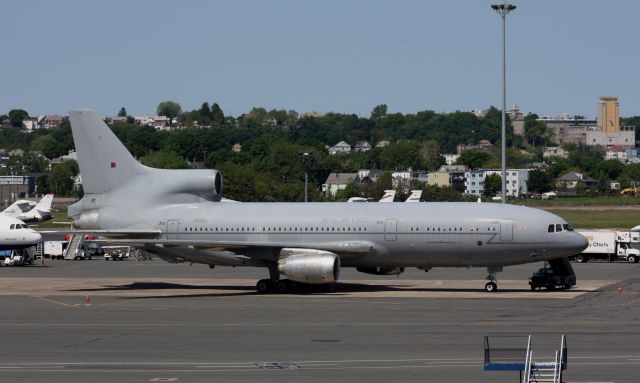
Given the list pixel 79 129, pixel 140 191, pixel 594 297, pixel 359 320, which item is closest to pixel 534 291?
pixel 594 297

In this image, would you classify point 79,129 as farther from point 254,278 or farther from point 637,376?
point 637,376

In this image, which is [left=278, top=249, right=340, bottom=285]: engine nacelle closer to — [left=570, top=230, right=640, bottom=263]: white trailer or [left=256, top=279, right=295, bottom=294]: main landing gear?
[left=256, top=279, right=295, bottom=294]: main landing gear

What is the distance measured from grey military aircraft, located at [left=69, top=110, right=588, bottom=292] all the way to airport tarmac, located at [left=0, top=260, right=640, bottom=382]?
1.73 m

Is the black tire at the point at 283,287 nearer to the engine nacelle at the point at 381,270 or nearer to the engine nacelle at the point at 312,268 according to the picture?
the engine nacelle at the point at 312,268

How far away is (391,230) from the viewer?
188 feet

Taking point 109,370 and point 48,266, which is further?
point 48,266

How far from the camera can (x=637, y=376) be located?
30.3m

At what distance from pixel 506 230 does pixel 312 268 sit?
9.35m

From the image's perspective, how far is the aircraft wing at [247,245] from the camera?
187 ft

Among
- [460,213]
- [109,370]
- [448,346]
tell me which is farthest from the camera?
[460,213]

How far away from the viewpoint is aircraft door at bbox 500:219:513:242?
56.0 meters

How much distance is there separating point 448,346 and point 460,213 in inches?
826

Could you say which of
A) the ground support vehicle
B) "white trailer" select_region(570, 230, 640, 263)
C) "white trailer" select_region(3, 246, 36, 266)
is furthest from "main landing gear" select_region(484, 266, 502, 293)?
"white trailer" select_region(3, 246, 36, 266)

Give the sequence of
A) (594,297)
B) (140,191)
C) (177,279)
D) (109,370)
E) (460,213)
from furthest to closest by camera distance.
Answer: (177,279) < (140,191) < (460,213) < (594,297) < (109,370)
